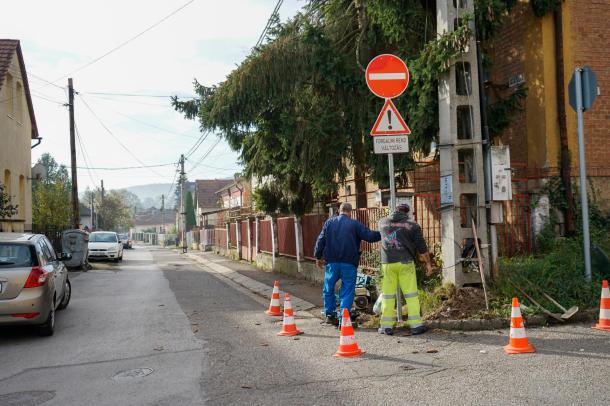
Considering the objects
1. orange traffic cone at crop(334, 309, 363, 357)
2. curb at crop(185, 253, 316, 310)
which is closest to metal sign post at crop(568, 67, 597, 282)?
orange traffic cone at crop(334, 309, 363, 357)

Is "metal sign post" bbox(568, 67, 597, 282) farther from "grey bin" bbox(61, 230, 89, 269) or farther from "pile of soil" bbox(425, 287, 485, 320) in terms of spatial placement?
"grey bin" bbox(61, 230, 89, 269)

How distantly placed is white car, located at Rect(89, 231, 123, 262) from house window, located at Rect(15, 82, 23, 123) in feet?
23.2

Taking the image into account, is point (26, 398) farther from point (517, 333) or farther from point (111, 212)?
point (111, 212)

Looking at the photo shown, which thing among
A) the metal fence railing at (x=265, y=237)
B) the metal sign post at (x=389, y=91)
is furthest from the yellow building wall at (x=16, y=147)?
the metal sign post at (x=389, y=91)

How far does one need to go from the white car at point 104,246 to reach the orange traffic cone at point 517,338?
2349cm

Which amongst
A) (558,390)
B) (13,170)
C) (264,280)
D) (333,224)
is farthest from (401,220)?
(13,170)

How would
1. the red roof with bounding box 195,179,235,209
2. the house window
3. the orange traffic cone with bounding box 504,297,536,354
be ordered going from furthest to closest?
the red roof with bounding box 195,179,235,209
the house window
the orange traffic cone with bounding box 504,297,536,354

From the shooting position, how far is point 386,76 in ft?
25.3

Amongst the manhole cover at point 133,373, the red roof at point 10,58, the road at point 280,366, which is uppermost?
the red roof at point 10,58

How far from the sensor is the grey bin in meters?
21.2

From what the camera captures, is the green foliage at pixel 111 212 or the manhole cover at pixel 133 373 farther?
the green foliage at pixel 111 212

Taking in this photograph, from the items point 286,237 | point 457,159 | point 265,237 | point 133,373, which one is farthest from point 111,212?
point 133,373

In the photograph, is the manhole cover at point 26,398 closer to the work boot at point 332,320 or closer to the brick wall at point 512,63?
the work boot at point 332,320

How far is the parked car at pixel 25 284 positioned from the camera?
7.52 m
